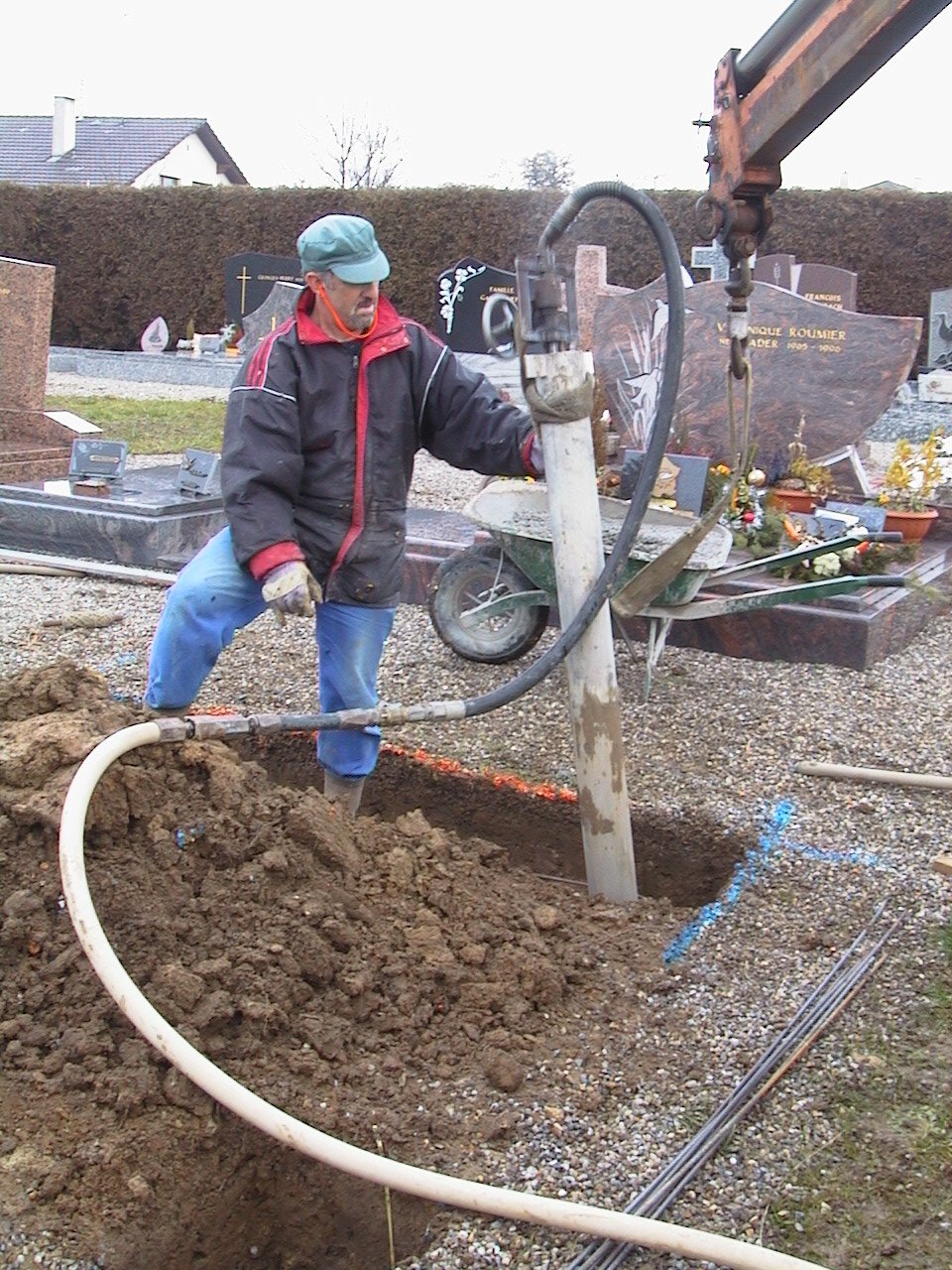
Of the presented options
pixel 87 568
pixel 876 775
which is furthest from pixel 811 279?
pixel 876 775

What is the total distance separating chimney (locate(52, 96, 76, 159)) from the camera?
3456cm

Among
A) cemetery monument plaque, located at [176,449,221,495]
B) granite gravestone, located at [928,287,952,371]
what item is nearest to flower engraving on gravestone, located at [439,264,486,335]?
granite gravestone, located at [928,287,952,371]

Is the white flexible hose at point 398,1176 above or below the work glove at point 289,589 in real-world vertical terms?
below

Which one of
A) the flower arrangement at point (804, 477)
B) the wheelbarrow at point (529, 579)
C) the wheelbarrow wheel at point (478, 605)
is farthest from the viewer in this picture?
the flower arrangement at point (804, 477)

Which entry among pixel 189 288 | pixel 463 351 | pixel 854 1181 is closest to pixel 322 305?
pixel 854 1181

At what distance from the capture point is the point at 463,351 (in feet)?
53.0

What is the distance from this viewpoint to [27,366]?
10617mm

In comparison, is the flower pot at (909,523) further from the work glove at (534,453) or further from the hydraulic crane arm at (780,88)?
the work glove at (534,453)

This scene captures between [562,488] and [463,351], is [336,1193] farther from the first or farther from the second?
[463,351]

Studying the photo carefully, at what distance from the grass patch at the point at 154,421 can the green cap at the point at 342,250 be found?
8369 mm

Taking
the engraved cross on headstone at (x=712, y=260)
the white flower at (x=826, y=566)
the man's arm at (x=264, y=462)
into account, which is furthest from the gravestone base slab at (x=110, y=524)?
the engraved cross on headstone at (x=712, y=260)

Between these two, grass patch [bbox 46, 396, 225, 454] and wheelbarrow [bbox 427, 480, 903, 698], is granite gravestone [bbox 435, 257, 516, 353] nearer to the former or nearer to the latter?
grass patch [bbox 46, 396, 225, 454]

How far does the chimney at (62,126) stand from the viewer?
34.6 meters

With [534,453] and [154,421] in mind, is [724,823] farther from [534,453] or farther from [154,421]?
[154,421]
